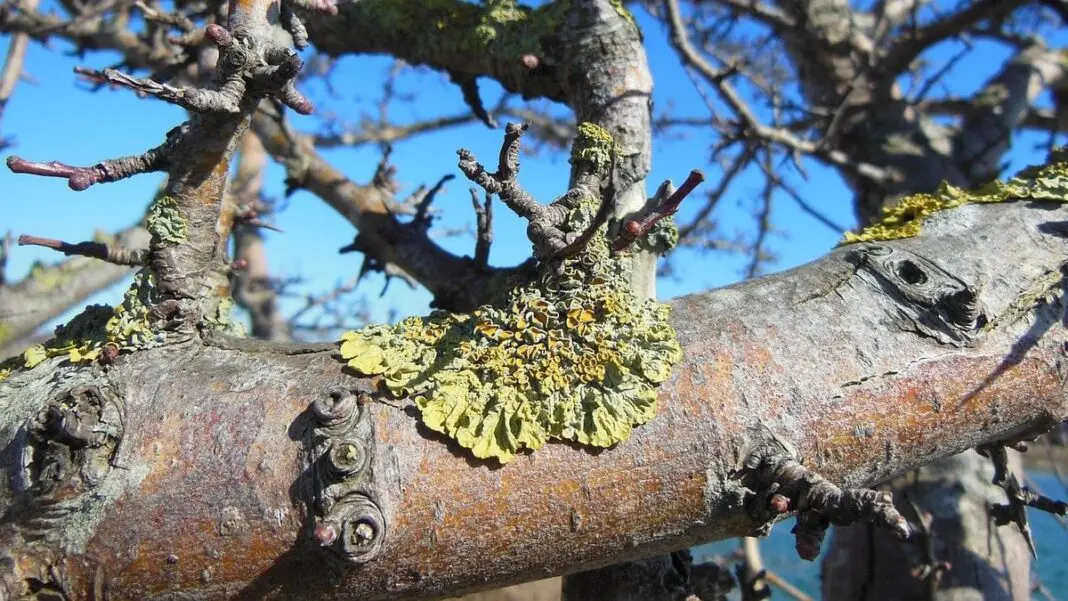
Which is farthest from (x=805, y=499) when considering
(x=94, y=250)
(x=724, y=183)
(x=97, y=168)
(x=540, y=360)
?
(x=724, y=183)

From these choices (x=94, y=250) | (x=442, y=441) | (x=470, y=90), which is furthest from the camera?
(x=470, y=90)

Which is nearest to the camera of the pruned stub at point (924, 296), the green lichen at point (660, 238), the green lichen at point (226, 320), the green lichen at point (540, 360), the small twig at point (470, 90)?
the green lichen at point (540, 360)

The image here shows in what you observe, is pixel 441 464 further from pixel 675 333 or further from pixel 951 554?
pixel 951 554

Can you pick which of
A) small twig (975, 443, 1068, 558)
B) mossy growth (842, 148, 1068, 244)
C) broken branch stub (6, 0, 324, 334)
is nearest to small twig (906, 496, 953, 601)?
small twig (975, 443, 1068, 558)

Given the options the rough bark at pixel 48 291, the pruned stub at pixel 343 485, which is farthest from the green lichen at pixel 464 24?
the rough bark at pixel 48 291

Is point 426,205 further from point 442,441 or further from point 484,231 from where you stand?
point 442,441

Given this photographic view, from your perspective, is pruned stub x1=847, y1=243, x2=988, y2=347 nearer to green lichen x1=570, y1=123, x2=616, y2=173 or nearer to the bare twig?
green lichen x1=570, y1=123, x2=616, y2=173

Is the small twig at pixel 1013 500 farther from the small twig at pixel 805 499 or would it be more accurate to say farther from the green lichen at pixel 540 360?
the green lichen at pixel 540 360
